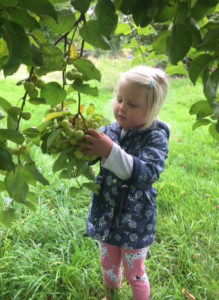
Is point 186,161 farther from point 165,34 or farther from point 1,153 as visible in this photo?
point 1,153

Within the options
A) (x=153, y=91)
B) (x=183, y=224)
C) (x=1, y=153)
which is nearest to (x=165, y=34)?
(x=1, y=153)

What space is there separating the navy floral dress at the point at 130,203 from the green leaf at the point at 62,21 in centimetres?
81

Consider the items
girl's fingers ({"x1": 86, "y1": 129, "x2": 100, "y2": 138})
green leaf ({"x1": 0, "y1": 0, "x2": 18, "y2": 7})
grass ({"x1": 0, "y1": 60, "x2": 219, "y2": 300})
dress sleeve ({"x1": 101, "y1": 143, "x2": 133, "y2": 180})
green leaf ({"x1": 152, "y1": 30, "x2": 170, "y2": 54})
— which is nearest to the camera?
green leaf ({"x1": 0, "y1": 0, "x2": 18, "y2": 7})

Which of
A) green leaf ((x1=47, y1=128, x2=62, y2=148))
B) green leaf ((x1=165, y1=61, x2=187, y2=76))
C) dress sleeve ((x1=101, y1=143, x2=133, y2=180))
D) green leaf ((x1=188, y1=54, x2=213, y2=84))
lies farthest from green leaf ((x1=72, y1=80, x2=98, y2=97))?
dress sleeve ((x1=101, y1=143, x2=133, y2=180))

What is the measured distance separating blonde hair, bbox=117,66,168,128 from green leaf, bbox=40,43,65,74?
0.77m

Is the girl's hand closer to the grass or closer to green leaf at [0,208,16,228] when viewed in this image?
green leaf at [0,208,16,228]

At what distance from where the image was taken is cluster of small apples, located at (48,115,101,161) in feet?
2.40

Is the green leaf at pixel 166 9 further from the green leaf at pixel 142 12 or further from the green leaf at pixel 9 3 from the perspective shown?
the green leaf at pixel 9 3

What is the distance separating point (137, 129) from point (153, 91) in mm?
182

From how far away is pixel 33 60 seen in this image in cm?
52

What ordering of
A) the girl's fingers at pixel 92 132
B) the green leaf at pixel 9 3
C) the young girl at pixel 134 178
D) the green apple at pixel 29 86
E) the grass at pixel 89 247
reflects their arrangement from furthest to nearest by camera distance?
the grass at pixel 89 247, the young girl at pixel 134 178, the girl's fingers at pixel 92 132, the green apple at pixel 29 86, the green leaf at pixel 9 3

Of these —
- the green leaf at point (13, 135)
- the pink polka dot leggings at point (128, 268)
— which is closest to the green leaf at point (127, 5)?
the green leaf at point (13, 135)

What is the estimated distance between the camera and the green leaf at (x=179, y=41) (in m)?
0.52

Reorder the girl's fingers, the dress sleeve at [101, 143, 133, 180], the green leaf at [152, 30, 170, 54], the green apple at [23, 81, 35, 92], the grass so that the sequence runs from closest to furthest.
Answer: the green apple at [23, 81, 35, 92] → the green leaf at [152, 30, 170, 54] → the girl's fingers → the dress sleeve at [101, 143, 133, 180] → the grass
